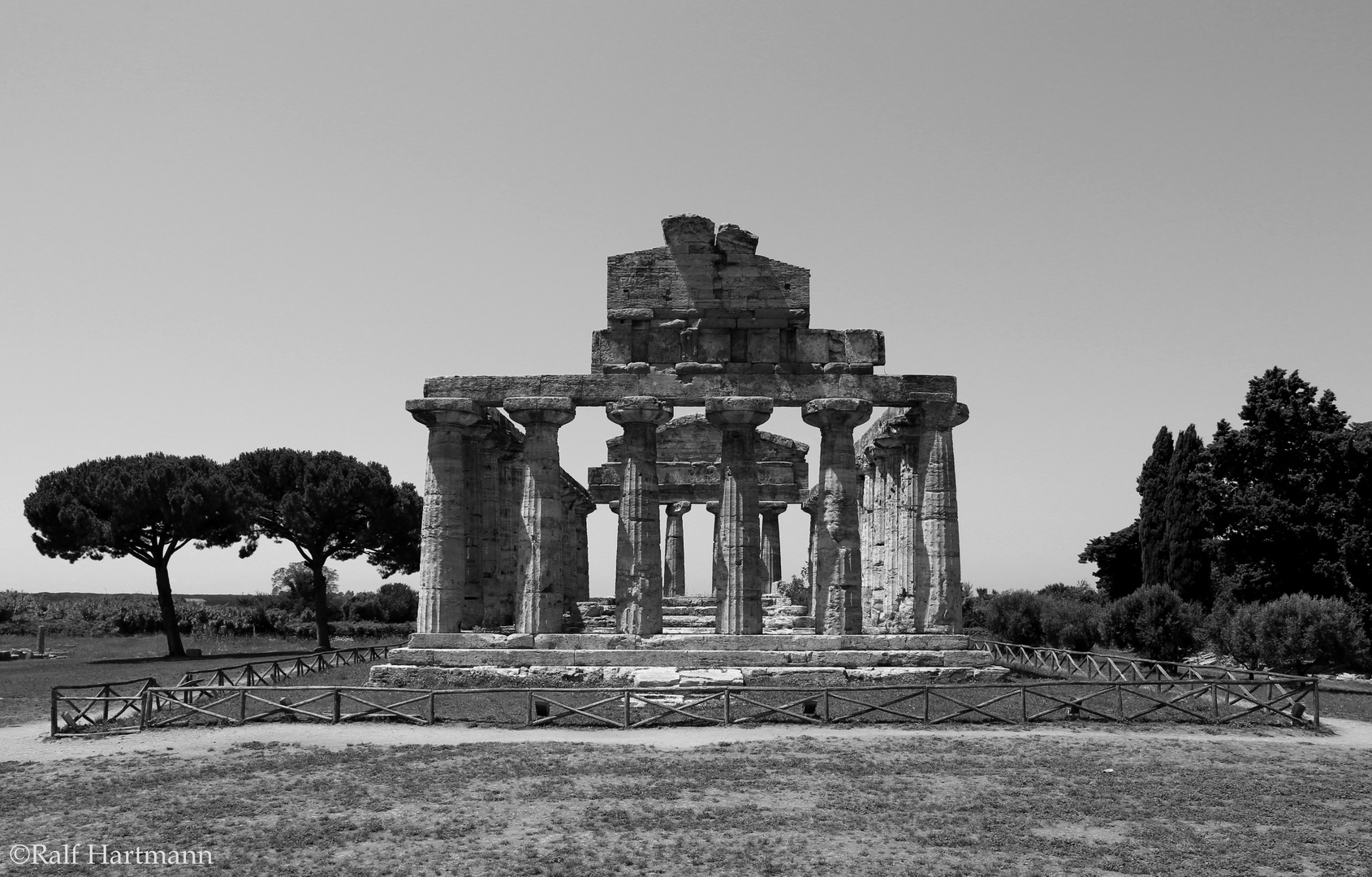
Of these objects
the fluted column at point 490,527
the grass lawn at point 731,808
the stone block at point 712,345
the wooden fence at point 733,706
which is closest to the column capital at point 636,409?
the stone block at point 712,345

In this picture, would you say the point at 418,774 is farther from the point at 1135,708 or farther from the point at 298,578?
the point at 298,578

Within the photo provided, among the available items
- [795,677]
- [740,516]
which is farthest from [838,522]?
[795,677]

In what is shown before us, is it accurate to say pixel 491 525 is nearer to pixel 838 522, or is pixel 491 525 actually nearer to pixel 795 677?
pixel 838 522

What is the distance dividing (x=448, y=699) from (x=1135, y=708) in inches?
554

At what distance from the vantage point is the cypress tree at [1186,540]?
1745 inches

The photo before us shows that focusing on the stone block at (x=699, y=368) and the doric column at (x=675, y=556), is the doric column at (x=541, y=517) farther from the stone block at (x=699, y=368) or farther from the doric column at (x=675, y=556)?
the doric column at (x=675, y=556)

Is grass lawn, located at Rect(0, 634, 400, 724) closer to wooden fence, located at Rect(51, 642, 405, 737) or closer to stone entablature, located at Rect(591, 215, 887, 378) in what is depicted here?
wooden fence, located at Rect(51, 642, 405, 737)

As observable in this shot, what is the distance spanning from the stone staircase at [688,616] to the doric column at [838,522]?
13.5 feet

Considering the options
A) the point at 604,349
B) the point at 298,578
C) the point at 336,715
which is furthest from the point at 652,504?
the point at 298,578

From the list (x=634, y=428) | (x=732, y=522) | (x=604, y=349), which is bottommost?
(x=732, y=522)

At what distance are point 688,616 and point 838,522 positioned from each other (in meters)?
13.6

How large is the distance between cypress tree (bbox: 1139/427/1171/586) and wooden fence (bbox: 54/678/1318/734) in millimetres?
24849

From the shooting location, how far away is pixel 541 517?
26406 mm

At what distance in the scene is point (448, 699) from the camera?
73.8 ft
